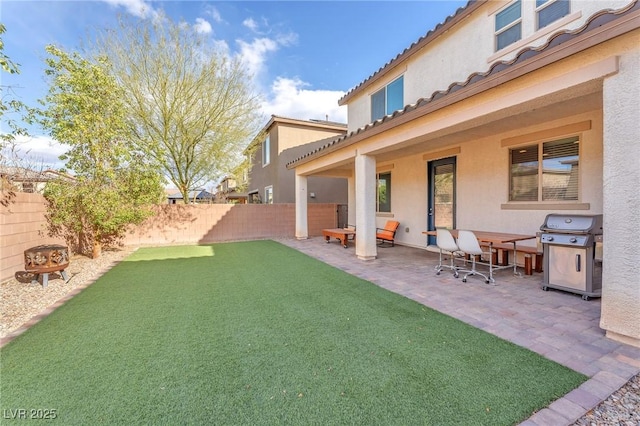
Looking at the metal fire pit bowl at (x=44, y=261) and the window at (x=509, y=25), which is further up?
the window at (x=509, y=25)

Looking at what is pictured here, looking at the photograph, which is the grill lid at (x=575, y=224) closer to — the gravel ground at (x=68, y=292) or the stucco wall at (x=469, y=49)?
the gravel ground at (x=68, y=292)

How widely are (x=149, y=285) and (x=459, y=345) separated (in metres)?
5.47

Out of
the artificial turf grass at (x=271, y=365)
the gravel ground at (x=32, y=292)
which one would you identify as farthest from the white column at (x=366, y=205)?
the gravel ground at (x=32, y=292)

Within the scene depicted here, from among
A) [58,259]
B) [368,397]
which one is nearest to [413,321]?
[368,397]

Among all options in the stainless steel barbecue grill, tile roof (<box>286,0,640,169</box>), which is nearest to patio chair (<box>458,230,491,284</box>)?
the stainless steel barbecue grill

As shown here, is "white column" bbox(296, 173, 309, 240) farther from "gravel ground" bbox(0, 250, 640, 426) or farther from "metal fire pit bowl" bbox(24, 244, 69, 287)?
"metal fire pit bowl" bbox(24, 244, 69, 287)

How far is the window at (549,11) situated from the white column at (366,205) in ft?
15.4

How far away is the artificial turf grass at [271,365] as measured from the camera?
214 centimetres

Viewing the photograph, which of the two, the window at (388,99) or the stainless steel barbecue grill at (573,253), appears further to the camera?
the window at (388,99)

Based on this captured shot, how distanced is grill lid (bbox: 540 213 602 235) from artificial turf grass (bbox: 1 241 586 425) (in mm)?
2674

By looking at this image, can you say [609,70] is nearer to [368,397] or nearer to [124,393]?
[368,397]

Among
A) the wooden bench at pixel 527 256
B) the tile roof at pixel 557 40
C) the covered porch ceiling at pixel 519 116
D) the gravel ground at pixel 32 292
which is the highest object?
the tile roof at pixel 557 40

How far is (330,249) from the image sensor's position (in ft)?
31.2

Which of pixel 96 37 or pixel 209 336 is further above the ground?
pixel 96 37
